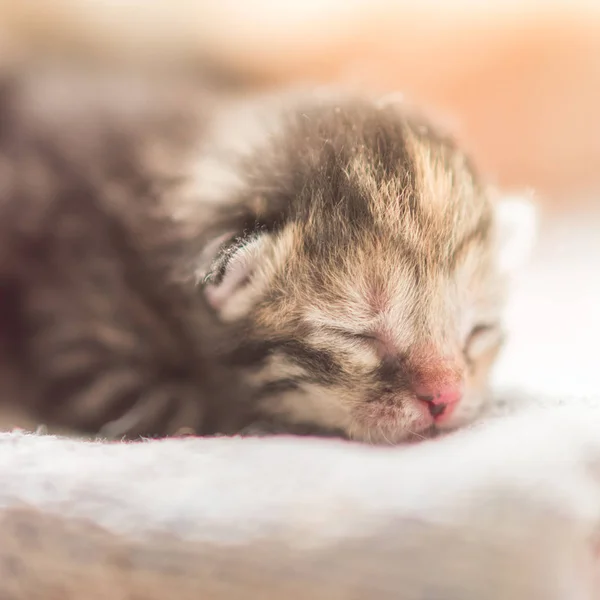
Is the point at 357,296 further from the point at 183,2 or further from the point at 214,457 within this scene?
the point at 183,2

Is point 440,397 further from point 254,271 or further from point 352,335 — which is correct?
point 254,271

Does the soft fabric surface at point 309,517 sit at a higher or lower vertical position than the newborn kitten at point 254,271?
lower

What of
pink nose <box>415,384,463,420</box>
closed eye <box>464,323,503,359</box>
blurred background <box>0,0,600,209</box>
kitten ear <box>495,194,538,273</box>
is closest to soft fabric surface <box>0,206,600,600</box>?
pink nose <box>415,384,463,420</box>

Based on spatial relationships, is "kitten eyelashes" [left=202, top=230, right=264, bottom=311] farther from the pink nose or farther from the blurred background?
→ the blurred background

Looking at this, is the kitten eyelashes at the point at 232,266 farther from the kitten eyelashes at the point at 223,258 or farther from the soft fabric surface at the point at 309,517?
the soft fabric surface at the point at 309,517

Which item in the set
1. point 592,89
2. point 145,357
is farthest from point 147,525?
point 592,89

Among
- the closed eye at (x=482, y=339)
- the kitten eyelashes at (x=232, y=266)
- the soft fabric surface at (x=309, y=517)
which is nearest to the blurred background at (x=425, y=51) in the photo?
the closed eye at (x=482, y=339)
